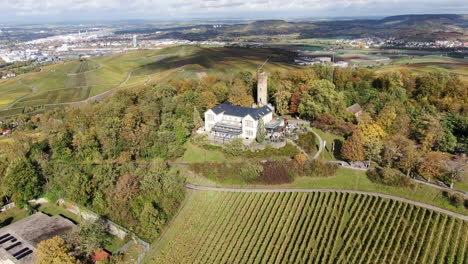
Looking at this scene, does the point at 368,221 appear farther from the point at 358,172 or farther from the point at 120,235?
the point at 120,235

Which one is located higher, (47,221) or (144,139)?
(144,139)

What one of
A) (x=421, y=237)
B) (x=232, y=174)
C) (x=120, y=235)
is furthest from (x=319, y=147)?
(x=120, y=235)

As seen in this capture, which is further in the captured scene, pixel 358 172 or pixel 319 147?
pixel 319 147

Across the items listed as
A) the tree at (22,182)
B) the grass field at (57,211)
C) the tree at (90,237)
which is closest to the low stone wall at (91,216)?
the grass field at (57,211)

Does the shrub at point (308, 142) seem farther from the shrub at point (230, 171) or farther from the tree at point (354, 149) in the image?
the shrub at point (230, 171)

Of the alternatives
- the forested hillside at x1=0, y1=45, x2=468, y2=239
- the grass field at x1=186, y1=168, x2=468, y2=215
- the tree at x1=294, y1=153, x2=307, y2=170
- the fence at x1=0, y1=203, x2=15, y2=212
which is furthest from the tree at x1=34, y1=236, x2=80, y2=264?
the tree at x1=294, y1=153, x2=307, y2=170

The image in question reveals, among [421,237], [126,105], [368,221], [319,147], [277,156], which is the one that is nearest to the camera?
[421,237]

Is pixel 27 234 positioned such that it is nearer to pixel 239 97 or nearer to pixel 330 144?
pixel 239 97
